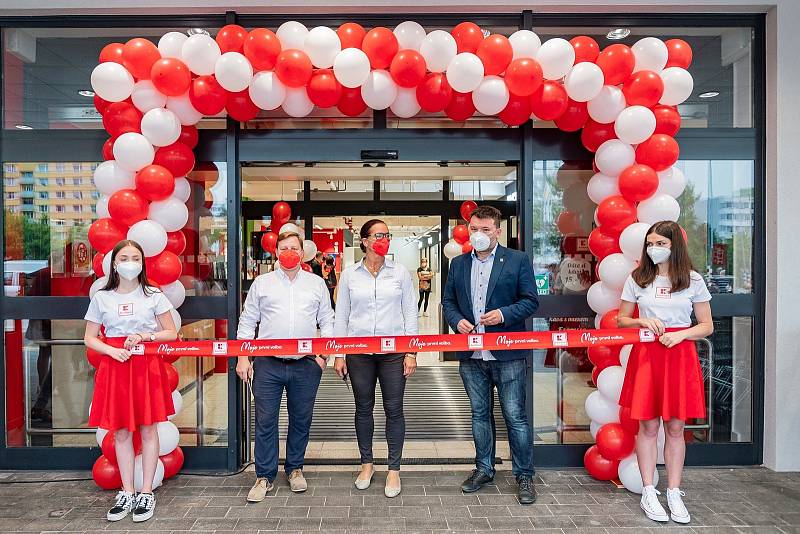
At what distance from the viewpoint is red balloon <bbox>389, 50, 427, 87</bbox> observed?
314 cm

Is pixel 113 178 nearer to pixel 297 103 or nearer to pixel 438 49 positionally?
pixel 297 103

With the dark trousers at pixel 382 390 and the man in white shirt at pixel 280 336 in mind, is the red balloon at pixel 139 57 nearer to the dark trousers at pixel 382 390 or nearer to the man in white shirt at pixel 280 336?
the man in white shirt at pixel 280 336

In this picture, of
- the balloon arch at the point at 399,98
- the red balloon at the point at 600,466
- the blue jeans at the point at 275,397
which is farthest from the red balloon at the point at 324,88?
the red balloon at the point at 600,466

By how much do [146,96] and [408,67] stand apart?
1.65 metres

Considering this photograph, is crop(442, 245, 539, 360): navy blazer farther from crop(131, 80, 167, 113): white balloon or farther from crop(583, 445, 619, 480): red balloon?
crop(131, 80, 167, 113): white balloon

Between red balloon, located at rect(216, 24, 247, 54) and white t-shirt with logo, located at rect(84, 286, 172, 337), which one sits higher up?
red balloon, located at rect(216, 24, 247, 54)

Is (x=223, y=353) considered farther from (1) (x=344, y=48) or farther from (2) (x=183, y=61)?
(1) (x=344, y=48)

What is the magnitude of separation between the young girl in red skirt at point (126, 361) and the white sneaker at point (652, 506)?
9.27 feet

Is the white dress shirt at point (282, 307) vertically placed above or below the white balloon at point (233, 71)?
below

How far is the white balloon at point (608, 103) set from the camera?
3229 millimetres

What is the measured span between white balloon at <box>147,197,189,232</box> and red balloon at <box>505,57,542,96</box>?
2269 mm

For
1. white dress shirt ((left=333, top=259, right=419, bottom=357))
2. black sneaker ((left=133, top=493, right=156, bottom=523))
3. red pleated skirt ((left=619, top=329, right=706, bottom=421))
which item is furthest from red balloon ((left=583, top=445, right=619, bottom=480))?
black sneaker ((left=133, top=493, right=156, bottom=523))

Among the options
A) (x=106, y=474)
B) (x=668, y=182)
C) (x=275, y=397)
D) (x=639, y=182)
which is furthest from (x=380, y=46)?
(x=106, y=474)

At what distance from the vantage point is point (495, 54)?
125 inches
